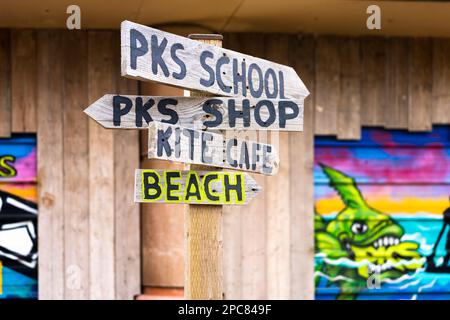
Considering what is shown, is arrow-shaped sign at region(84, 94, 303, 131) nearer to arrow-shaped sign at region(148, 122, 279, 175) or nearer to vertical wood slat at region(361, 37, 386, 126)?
arrow-shaped sign at region(148, 122, 279, 175)

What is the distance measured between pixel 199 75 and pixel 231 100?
0.69 ft

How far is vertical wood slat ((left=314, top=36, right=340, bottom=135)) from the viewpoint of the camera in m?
7.25

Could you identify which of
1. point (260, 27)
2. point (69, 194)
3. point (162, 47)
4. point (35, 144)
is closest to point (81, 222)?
point (69, 194)

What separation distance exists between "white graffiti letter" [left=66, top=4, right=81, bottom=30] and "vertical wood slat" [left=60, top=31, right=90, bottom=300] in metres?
0.27

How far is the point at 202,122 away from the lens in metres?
3.96

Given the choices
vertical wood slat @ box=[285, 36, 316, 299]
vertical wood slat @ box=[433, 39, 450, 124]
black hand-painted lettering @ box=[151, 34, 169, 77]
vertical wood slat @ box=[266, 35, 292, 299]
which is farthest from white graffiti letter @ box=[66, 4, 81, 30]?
vertical wood slat @ box=[433, 39, 450, 124]

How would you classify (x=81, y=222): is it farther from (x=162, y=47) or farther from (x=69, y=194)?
(x=162, y=47)

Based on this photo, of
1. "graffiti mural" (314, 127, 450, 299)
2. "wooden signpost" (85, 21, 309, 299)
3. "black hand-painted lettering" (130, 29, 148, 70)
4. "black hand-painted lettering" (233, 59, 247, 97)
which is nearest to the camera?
"black hand-painted lettering" (130, 29, 148, 70)

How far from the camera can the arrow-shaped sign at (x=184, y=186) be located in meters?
3.92

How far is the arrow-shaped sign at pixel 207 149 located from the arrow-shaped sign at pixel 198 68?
22 centimetres

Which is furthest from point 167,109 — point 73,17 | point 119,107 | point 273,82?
point 73,17

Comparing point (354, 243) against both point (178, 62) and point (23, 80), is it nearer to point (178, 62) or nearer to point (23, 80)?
point (23, 80)

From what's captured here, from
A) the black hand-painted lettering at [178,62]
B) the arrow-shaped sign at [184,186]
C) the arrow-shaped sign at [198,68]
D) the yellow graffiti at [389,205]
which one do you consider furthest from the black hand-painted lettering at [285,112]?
the yellow graffiti at [389,205]

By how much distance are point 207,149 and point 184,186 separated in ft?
0.69
